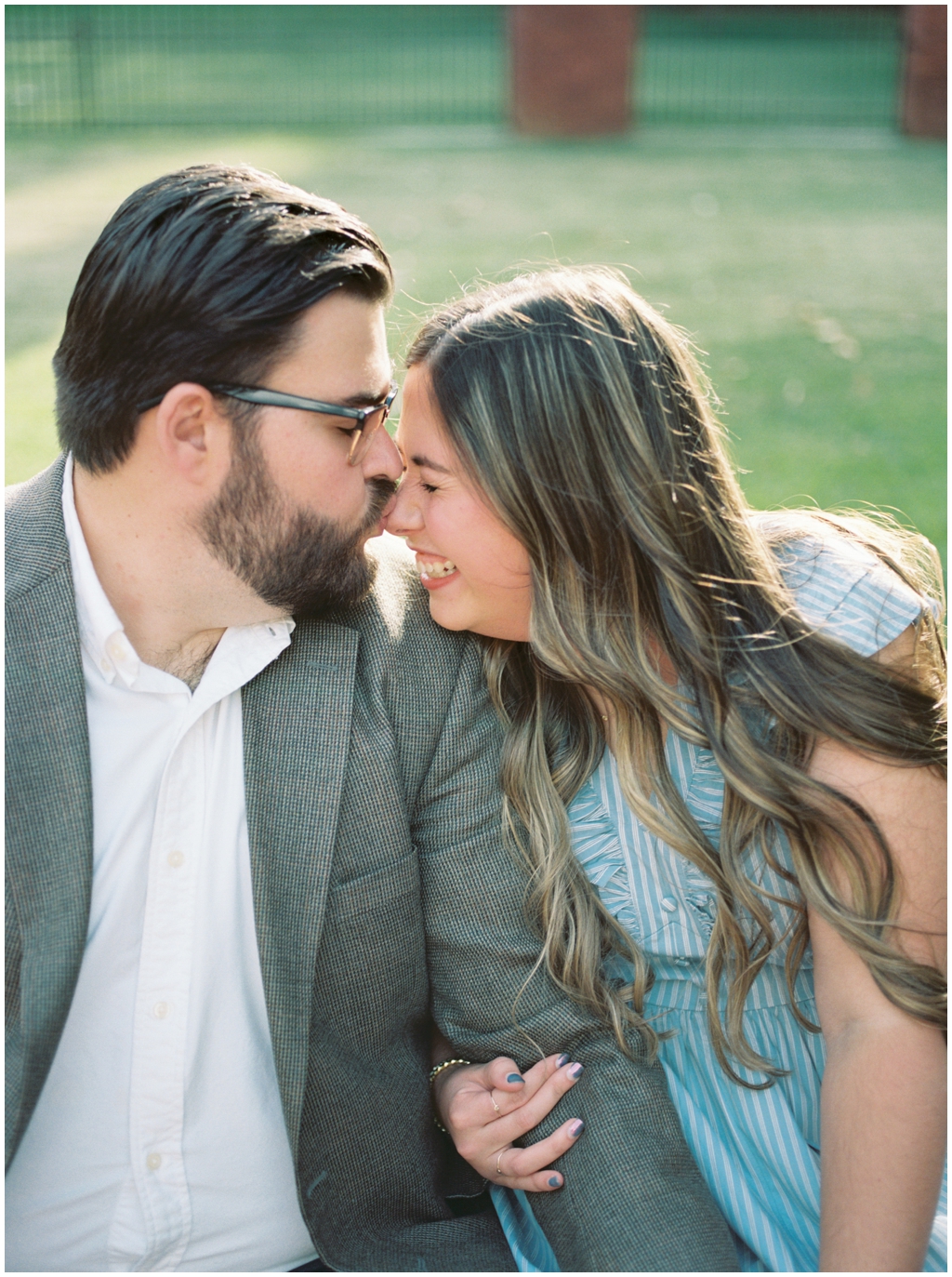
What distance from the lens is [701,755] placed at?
249 centimetres

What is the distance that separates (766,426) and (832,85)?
59.8ft

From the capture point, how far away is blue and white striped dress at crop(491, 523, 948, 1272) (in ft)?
7.73

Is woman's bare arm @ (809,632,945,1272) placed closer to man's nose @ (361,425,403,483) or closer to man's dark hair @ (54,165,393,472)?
man's nose @ (361,425,403,483)

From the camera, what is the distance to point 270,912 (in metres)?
2.27

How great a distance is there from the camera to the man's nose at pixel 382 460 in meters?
2.47

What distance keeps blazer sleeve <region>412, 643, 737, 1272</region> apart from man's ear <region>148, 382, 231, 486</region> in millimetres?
635

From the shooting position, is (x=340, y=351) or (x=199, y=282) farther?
(x=340, y=351)

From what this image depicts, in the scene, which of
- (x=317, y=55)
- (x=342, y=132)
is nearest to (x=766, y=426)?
(x=342, y=132)

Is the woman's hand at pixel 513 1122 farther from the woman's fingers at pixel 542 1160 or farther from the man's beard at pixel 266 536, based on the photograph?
the man's beard at pixel 266 536

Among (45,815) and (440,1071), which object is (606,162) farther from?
(45,815)

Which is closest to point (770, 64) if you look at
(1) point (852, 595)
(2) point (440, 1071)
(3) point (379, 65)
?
(3) point (379, 65)

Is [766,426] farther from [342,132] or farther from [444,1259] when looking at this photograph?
Answer: [342,132]

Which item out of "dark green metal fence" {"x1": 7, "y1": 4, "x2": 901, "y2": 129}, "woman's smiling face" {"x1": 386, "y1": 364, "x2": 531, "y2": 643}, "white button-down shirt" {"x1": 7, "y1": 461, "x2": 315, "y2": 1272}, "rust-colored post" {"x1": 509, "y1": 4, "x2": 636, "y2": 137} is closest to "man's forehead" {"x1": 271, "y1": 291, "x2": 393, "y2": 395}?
"woman's smiling face" {"x1": 386, "y1": 364, "x2": 531, "y2": 643}

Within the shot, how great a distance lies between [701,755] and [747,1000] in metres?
0.48
